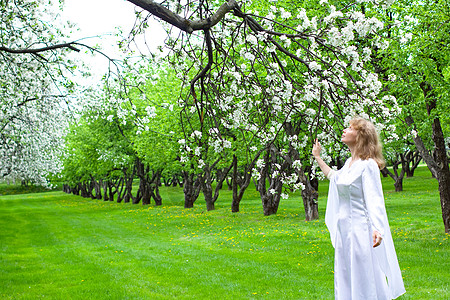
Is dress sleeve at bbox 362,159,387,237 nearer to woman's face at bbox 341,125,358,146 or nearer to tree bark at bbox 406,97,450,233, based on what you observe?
woman's face at bbox 341,125,358,146

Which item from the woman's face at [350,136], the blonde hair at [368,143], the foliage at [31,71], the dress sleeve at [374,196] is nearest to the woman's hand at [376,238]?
the dress sleeve at [374,196]

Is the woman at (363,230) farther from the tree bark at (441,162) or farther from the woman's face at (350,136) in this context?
the tree bark at (441,162)

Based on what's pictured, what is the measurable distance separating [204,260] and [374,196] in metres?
7.79

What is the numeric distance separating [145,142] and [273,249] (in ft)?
52.0

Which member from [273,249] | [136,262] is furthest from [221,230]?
[136,262]

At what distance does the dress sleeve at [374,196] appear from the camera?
3.97 metres

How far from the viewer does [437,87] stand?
984 cm

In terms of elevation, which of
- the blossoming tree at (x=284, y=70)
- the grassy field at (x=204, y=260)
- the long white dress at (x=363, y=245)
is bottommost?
the grassy field at (x=204, y=260)

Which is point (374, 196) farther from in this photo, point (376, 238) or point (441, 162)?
point (441, 162)

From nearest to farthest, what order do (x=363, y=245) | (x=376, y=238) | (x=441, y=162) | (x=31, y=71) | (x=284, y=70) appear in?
(x=376, y=238) → (x=363, y=245) → (x=284, y=70) → (x=31, y=71) → (x=441, y=162)

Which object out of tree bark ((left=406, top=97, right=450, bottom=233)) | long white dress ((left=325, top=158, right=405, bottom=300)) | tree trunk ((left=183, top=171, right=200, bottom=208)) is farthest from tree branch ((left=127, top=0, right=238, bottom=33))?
tree trunk ((left=183, top=171, right=200, bottom=208))

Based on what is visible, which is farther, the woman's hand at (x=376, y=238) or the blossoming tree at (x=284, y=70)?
the blossoming tree at (x=284, y=70)

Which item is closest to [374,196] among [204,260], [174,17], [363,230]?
[363,230]

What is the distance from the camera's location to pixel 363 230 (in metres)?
4.25
